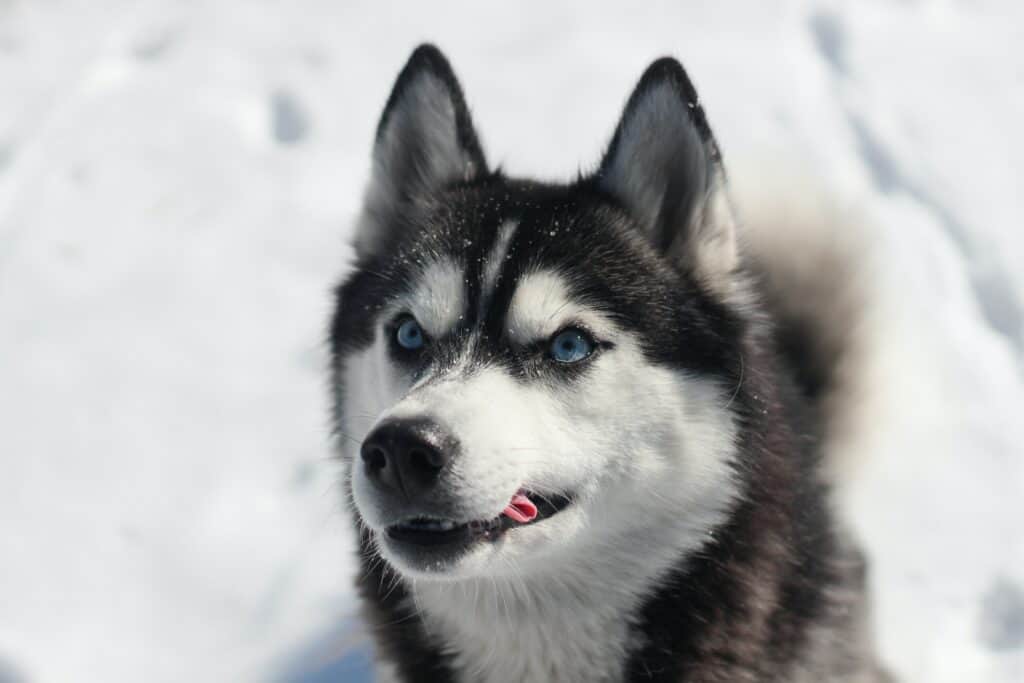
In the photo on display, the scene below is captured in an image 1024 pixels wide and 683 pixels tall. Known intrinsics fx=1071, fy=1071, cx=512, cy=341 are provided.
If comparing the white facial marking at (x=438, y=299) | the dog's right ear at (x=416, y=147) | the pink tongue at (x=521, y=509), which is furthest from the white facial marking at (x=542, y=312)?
the dog's right ear at (x=416, y=147)

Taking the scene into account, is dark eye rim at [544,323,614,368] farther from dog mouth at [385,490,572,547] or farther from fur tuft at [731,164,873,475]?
fur tuft at [731,164,873,475]

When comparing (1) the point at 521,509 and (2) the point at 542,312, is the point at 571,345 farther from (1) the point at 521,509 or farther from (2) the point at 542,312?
(1) the point at 521,509

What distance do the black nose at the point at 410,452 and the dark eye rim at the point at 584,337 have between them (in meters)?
0.34

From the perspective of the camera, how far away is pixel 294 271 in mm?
3939

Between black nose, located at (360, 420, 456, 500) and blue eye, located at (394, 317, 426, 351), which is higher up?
blue eye, located at (394, 317, 426, 351)

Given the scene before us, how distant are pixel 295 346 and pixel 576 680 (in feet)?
6.33

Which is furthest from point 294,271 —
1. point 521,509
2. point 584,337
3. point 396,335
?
point 521,509

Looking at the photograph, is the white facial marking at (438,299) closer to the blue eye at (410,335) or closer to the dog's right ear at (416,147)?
the blue eye at (410,335)

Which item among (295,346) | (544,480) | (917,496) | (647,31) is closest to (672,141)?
(544,480)

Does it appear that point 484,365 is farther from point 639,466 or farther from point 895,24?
point 895,24

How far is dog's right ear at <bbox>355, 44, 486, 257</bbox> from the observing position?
2391 millimetres

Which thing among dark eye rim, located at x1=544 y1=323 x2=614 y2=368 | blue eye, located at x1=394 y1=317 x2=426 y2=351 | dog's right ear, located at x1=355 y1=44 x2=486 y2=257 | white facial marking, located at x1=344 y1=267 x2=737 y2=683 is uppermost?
dog's right ear, located at x1=355 y1=44 x2=486 y2=257

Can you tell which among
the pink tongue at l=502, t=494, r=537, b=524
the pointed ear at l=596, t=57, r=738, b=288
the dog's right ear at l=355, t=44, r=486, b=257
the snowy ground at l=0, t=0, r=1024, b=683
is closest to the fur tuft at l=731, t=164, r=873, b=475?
the snowy ground at l=0, t=0, r=1024, b=683

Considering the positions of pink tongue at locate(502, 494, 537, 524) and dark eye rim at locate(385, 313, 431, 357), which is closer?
pink tongue at locate(502, 494, 537, 524)
